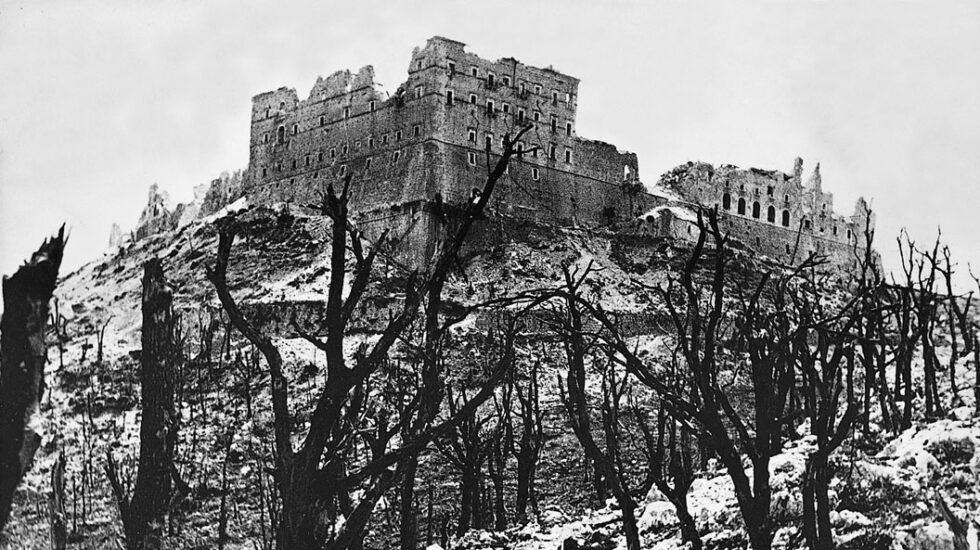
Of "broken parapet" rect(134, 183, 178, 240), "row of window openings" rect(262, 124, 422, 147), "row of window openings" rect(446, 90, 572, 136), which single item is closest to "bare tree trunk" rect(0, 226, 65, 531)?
"row of window openings" rect(262, 124, 422, 147)

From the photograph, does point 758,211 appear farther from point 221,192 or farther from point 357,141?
point 221,192

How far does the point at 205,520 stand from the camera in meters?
59.9

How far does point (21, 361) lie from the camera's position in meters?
13.8

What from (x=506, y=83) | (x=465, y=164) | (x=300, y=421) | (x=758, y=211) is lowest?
(x=300, y=421)

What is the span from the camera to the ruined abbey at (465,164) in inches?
3644

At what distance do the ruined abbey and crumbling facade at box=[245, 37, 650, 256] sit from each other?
10 centimetres

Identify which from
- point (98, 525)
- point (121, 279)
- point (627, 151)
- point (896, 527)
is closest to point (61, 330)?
point (121, 279)

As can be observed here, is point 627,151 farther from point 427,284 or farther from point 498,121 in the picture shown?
point 427,284

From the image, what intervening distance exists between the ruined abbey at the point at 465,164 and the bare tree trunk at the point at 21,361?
71301 millimetres

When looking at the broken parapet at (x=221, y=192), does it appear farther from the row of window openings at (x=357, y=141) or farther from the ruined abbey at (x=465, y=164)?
the row of window openings at (x=357, y=141)

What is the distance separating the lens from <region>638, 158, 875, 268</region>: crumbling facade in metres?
106

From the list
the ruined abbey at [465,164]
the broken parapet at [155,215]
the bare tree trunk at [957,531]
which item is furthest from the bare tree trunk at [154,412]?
the broken parapet at [155,215]

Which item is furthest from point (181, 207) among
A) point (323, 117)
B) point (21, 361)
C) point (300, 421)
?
point (21, 361)

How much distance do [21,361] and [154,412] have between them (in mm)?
14485
